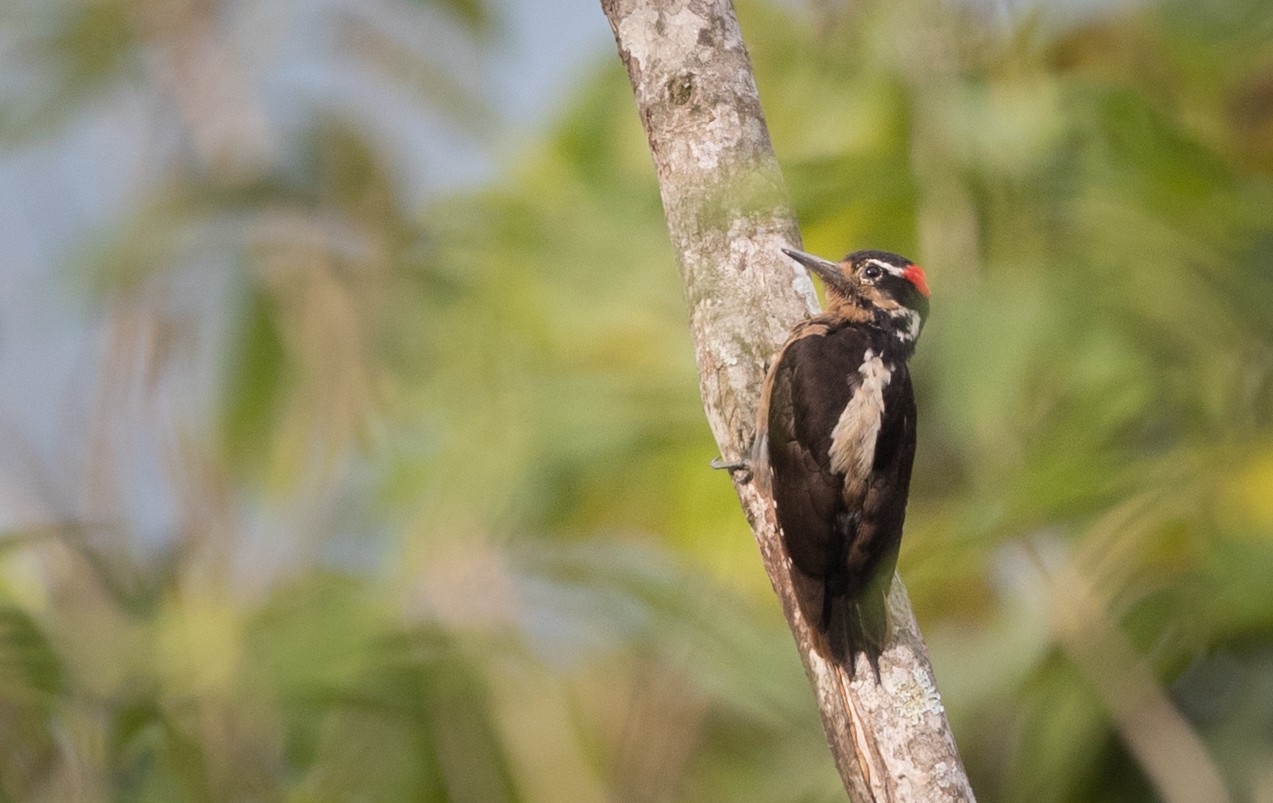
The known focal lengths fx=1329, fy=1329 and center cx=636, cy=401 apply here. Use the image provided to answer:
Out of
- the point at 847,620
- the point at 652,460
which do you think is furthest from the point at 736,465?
the point at 652,460

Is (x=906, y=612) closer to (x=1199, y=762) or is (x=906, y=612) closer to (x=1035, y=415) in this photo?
(x=1035, y=415)

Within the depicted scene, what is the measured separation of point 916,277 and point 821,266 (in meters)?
0.39

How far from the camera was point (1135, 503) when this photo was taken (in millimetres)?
3807

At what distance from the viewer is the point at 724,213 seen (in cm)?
279

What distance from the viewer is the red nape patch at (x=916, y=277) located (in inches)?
141

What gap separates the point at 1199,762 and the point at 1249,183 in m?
1.85

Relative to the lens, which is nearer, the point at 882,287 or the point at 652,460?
the point at 882,287

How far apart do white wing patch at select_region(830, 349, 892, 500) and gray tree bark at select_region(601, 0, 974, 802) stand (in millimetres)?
277

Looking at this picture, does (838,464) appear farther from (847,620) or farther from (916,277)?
(916,277)

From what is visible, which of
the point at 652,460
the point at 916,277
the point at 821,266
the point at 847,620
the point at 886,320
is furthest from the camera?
the point at 652,460

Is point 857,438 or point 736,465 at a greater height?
point 857,438

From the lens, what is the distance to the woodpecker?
2.70 meters

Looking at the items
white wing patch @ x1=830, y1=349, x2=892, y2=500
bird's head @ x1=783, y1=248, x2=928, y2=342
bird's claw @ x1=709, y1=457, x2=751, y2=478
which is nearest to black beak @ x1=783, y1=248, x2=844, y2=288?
bird's head @ x1=783, y1=248, x2=928, y2=342

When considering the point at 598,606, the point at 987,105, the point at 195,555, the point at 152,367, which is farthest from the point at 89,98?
the point at 987,105
